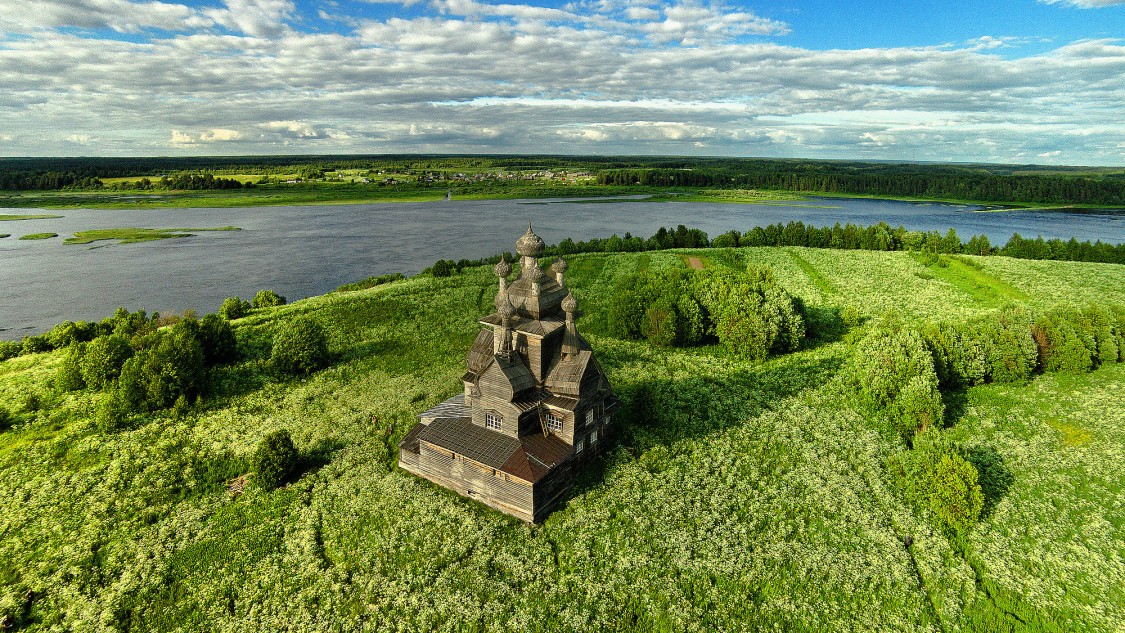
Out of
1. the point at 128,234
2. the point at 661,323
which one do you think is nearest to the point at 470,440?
the point at 661,323

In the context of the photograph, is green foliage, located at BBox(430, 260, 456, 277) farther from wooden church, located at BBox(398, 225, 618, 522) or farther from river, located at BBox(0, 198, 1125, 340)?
wooden church, located at BBox(398, 225, 618, 522)

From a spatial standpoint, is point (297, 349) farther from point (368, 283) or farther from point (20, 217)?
point (20, 217)

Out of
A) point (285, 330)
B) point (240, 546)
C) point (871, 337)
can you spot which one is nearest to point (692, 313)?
point (871, 337)

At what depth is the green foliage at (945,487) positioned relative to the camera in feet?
71.7

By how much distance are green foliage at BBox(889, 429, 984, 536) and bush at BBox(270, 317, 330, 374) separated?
35.9 metres

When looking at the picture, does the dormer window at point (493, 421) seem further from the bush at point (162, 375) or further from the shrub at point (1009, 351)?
the shrub at point (1009, 351)

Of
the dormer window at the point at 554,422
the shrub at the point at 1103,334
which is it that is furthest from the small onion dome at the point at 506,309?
the shrub at the point at 1103,334

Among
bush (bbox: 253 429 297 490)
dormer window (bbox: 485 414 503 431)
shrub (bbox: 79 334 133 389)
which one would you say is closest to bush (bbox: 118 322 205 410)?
shrub (bbox: 79 334 133 389)

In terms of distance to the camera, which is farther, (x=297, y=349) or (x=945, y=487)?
(x=297, y=349)

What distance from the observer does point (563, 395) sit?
78.3ft

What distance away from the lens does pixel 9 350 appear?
1694 inches

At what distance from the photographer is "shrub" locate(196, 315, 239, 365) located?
37344 mm

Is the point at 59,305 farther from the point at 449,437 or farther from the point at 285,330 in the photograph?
the point at 449,437

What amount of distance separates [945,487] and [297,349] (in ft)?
123
